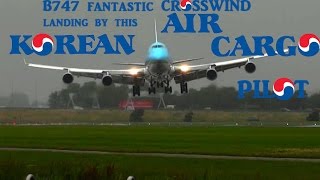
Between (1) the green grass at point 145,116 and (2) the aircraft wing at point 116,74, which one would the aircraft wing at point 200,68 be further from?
(1) the green grass at point 145,116

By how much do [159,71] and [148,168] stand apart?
37030 mm

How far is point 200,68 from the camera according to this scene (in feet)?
244

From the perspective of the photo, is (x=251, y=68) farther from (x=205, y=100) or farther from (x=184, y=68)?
(x=205, y=100)

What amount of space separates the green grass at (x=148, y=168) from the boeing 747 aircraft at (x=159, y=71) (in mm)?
29263

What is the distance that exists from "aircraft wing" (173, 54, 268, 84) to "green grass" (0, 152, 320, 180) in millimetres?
34816

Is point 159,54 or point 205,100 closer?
point 159,54

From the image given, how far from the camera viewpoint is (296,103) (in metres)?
190

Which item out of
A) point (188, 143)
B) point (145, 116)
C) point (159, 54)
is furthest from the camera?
point (145, 116)

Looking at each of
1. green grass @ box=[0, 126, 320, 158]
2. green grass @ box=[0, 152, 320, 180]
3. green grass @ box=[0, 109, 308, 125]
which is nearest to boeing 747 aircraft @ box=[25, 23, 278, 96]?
green grass @ box=[0, 126, 320, 158]

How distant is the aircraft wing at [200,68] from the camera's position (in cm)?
7262

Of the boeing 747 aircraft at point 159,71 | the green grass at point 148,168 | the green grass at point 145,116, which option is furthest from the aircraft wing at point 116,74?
the green grass at point 145,116

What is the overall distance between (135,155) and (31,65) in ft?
136

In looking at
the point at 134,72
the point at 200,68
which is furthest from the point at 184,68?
the point at 134,72

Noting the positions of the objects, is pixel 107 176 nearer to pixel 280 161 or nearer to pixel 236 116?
pixel 280 161
